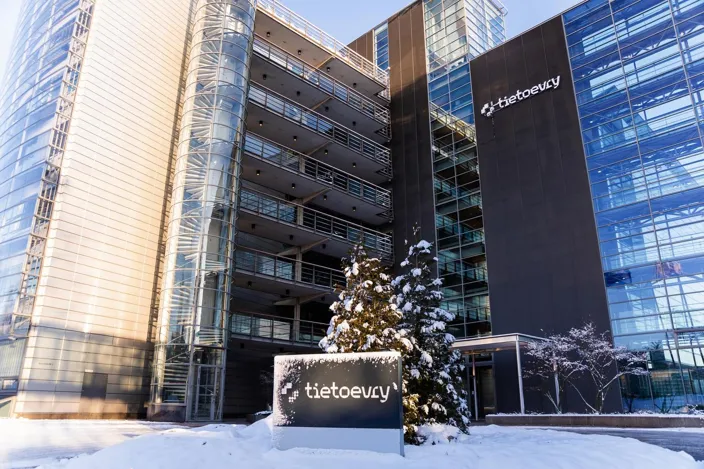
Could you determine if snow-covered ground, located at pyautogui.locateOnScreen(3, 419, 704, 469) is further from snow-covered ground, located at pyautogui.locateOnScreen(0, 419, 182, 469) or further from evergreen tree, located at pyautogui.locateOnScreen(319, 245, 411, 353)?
evergreen tree, located at pyautogui.locateOnScreen(319, 245, 411, 353)

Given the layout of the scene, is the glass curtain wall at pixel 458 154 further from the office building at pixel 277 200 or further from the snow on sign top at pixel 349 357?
the snow on sign top at pixel 349 357

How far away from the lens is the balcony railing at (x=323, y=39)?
34750mm

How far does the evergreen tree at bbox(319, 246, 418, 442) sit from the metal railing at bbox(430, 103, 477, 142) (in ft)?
69.9

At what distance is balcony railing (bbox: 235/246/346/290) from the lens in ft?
94.1

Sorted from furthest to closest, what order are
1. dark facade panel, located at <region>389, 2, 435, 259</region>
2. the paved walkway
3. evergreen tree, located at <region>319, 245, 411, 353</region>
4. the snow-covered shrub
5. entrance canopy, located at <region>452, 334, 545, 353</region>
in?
dark facade panel, located at <region>389, 2, 435, 259</region>, entrance canopy, located at <region>452, 334, 545, 353</region>, the snow-covered shrub, evergreen tree, located at <region>319, 245, 411, 353</region>, the paved walkway

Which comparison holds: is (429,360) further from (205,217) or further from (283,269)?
(283,269)

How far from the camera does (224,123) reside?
27.4m

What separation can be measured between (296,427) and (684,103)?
2421 cm

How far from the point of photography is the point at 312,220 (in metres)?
34.7

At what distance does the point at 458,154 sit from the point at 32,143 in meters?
23.4

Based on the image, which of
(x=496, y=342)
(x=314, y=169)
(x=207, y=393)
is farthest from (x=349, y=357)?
(x=314, y=169)

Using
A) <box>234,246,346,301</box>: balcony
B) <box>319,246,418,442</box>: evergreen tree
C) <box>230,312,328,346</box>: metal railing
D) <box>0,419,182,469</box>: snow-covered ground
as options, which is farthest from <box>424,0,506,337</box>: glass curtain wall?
<box>0,419,182,469</box>: snow-covered ground

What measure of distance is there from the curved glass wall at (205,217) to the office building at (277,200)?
0.10 m

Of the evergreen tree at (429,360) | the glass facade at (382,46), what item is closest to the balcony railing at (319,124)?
the glass facade at (382,46)
